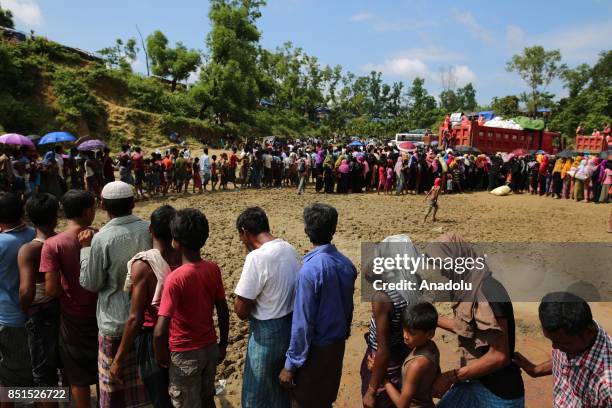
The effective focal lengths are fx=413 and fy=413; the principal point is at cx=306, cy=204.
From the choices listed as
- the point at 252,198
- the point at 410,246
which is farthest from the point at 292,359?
the point at 252,198

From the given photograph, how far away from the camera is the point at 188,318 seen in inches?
93.6

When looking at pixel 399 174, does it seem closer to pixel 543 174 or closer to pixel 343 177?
pixel 343 177

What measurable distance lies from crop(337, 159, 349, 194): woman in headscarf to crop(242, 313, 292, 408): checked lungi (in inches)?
478

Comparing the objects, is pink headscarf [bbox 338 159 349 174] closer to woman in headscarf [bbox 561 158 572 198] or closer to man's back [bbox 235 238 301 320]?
woman in headscarf [bbox 561 158 572 198]

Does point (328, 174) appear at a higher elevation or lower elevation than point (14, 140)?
lower

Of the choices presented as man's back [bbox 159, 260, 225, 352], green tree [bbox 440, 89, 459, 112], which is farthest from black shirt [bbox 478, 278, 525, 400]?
green tree [bbox 440, 89, 459, 112]

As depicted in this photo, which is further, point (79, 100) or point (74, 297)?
point (79, 100)

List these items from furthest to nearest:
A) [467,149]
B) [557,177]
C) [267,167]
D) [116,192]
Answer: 1. [467,149]
2. [267,167]
3. [557,177]
4. [116,192]

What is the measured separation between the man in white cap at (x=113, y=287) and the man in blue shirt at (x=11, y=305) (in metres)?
0.64

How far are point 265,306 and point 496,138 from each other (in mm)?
20420

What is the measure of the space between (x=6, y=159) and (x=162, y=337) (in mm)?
8487

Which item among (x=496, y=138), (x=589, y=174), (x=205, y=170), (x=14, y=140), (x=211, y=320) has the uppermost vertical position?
(x=496, y=138)

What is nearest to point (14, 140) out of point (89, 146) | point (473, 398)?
point (89, 146)

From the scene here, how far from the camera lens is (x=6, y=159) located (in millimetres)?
8633
